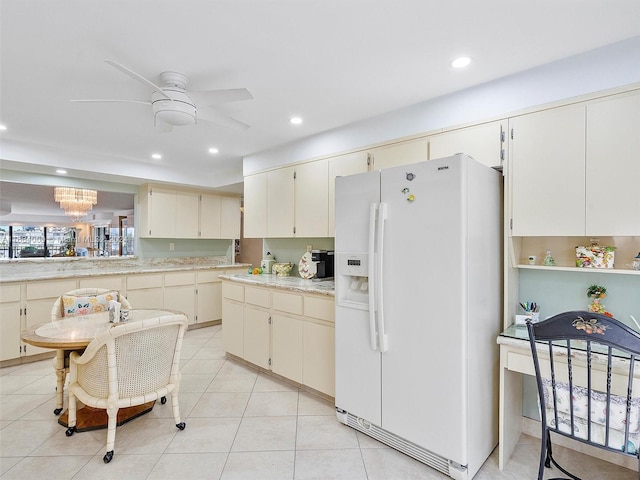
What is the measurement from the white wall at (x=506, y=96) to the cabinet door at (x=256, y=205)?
1.00 m

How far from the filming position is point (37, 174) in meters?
4.25

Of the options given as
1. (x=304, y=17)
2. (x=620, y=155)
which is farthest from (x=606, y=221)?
(x=304, y=17)

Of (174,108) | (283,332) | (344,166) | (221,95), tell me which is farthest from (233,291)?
(221,95)

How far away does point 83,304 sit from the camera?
293 centimetres

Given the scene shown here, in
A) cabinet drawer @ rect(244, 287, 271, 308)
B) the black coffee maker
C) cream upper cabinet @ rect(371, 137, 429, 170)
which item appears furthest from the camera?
the black coffee maker

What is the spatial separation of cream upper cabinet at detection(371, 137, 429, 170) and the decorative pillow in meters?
2.80

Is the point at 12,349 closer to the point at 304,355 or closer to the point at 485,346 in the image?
the point at 304,355

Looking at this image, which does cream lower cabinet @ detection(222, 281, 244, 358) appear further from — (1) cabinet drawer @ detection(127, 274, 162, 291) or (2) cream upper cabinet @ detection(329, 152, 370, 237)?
(1) cabinet drawer @ detection(127, 274, 162, 291)

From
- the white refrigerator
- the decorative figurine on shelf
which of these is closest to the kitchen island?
the white refrigerator

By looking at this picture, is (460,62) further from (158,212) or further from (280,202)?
(158,212)

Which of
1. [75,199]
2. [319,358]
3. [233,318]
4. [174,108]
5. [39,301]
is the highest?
[174,108]

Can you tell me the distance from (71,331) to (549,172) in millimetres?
3373

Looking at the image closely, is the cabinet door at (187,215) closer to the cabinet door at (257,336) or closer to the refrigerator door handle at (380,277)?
the cabinet door at (257,336)

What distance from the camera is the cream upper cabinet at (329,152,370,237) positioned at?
2994 millimetres
